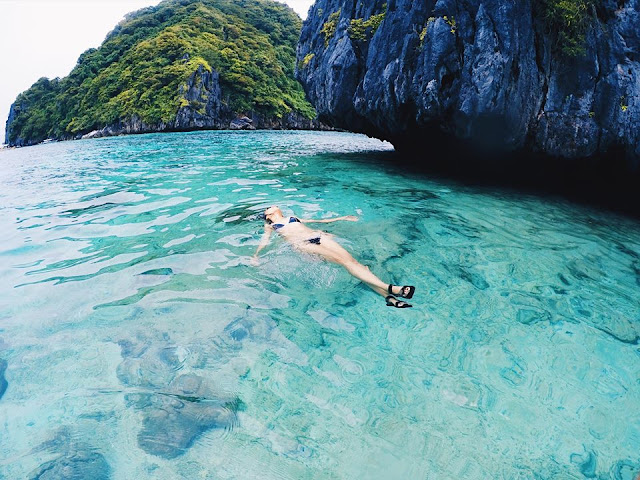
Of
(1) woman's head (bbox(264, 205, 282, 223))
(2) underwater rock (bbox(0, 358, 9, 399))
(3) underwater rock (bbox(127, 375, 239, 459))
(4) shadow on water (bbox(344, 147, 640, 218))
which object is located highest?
(4) shadow on water (bbox(344, 147, 640, 218))

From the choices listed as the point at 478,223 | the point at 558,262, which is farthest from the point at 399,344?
the point at 478,223

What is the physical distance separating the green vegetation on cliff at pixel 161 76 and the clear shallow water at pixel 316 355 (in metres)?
53.3

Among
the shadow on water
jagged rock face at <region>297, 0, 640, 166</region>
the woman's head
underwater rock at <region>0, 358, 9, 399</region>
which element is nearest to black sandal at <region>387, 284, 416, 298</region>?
the woman's head

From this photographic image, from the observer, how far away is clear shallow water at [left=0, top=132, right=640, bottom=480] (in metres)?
2.42

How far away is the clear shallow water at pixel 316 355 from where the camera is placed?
2420 millimetres

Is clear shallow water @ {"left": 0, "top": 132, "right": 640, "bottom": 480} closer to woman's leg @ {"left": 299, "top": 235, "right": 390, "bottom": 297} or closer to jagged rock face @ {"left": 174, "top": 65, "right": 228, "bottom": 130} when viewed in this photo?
woman's leg @ {"left": 299, "top": 235, "right": 390, "bottom": 297}

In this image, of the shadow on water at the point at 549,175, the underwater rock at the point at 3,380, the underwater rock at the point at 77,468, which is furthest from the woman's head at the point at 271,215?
the shadow on water at the point at 549,175

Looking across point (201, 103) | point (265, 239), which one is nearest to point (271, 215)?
point (265, 239)

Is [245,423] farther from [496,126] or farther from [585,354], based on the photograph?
[496,126]

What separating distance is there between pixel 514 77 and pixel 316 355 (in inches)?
394

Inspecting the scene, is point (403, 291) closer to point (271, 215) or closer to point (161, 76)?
point (271, 215)

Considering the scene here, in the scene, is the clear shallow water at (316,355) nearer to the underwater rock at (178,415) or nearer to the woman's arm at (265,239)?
the underwater rock at (178,415)

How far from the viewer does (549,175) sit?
12219mm

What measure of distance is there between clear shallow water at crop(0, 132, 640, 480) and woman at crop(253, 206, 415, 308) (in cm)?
20
